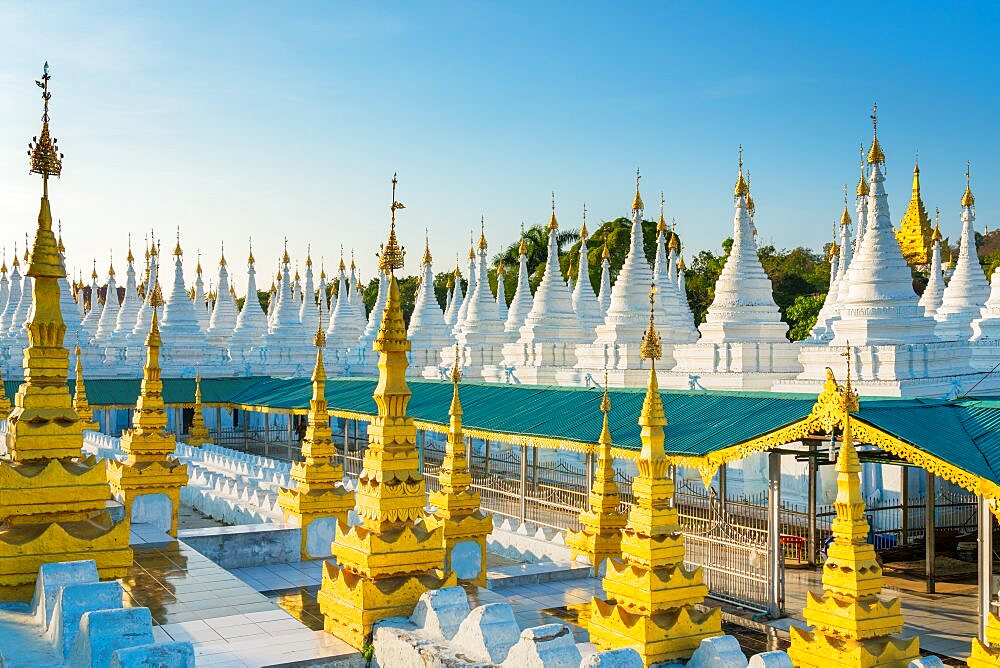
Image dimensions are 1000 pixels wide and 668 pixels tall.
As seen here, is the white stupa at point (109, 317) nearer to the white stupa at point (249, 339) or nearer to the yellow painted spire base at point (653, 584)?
the white stupa at point (249, 339)

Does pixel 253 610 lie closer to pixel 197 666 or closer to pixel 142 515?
pixel 197 666

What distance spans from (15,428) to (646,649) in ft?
19.1

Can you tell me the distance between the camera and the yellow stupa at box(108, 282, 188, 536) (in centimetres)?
1548

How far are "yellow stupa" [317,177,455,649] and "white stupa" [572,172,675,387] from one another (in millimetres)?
16792

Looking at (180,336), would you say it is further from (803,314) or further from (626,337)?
(803,314)

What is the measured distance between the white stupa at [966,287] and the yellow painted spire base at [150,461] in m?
21.7

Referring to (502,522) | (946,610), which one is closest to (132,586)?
(502,522)

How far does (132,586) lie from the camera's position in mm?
10484

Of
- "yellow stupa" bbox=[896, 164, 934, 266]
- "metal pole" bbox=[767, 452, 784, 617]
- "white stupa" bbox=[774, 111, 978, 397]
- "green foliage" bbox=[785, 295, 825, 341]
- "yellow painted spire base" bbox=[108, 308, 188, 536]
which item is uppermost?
"yellow stupa" bbox=[896, 164, 934, 266]

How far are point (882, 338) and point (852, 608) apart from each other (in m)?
11.9

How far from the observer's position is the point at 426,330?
129 ft

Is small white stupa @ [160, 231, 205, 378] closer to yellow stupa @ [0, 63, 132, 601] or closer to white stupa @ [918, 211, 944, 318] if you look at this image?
white stupa @ [918, 211, 944, 318]

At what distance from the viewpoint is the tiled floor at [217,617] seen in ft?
25.8

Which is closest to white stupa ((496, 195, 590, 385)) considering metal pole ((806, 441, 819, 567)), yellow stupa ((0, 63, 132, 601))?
metal pole ((806, 441, 819, 567))
